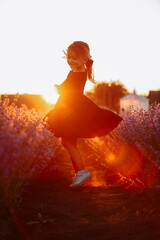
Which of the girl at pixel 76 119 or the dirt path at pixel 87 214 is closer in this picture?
the dirt path at pixel 87 214

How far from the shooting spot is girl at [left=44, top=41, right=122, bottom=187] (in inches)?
165

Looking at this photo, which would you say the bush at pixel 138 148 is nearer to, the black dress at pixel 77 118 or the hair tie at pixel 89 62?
the black dress at pixel 77 118

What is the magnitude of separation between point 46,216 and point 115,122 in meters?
1.75

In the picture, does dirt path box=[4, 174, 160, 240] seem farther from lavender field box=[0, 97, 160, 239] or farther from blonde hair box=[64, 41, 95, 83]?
blonde hair box=[64, 41, 95, 83]

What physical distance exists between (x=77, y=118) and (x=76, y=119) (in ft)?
0.06

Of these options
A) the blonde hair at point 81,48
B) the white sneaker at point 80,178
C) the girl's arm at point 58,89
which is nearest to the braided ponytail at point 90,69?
the blonde hair at point 81,48

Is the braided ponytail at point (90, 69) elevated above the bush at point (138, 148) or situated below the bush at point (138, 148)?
above

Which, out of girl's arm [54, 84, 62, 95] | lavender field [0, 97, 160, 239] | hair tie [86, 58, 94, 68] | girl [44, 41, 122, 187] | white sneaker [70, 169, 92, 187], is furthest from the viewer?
hair tie [86, 58, 94, 68]

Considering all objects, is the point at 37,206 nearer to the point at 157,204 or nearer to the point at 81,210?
the point at 81,210

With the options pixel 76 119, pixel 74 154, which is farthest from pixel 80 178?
pixel 76 119

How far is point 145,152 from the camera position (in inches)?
136

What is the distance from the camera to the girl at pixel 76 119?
13.8 feet

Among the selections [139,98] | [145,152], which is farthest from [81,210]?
[139,98]

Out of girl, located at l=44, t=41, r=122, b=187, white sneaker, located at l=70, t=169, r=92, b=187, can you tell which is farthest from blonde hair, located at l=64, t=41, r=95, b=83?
white sneaker, located at l=70, t=169, r=92, b=187
